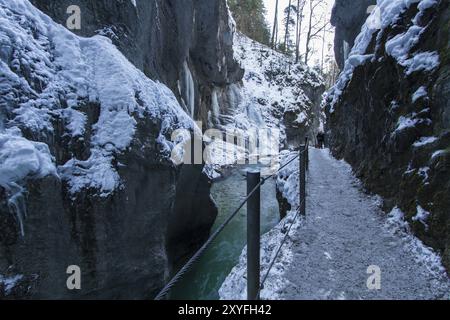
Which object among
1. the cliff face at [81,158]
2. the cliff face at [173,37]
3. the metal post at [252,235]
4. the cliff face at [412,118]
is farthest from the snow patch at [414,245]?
A: the cliff face at [173,37]

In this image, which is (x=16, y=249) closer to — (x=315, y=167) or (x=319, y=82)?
(x=315, y=167)

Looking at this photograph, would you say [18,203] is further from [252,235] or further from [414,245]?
[414,245]

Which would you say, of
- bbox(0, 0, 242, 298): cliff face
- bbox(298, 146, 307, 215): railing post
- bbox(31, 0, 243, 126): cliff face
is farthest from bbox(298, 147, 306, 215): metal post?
bbox(31, 0, 243, 126): cliff face

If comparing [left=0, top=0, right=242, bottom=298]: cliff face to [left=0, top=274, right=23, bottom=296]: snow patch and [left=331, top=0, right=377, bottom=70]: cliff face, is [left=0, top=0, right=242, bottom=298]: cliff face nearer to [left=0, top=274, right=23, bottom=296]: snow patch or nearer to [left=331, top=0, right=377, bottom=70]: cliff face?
[left=0, top=274, right=23, bottom=296]: snow patch

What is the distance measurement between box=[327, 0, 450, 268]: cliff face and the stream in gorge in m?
5.13

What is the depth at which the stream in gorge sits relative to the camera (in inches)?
332

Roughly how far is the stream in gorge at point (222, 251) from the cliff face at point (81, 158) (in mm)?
1445

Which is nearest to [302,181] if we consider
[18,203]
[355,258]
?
[355,258]

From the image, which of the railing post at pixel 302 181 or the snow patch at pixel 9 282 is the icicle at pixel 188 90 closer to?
the railing post at pixel 302 181

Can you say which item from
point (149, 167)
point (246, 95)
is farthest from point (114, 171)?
point (246, 95)

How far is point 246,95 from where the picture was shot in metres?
33.7

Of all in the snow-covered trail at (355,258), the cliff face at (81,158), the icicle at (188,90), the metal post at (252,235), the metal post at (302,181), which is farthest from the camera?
the icicle at (188,90)

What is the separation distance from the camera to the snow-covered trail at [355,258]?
3.80 meters

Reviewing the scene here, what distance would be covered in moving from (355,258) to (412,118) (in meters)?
2.97
